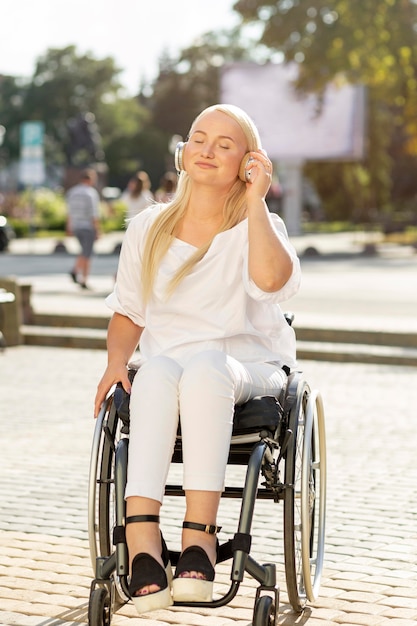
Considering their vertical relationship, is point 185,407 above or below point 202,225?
below

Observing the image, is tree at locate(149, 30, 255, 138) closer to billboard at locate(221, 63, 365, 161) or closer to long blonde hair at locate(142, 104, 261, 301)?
billboard at locate(221, 63, 365, 161)

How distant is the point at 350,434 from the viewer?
26.1 feet

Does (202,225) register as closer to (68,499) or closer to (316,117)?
(68,499)

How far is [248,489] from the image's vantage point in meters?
3.75

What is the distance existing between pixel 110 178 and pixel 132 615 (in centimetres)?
9691

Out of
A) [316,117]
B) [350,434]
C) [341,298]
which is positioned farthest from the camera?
[316,117]

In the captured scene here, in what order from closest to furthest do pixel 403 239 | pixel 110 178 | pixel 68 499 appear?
pixel 68 499, pixel 403 239, pixel 110 178

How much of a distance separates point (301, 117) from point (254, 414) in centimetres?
3624

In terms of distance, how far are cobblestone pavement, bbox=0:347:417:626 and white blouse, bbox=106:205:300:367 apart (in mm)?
861

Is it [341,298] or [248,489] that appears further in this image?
[341,298]

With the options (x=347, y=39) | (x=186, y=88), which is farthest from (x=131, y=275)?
(x=186, y=88)

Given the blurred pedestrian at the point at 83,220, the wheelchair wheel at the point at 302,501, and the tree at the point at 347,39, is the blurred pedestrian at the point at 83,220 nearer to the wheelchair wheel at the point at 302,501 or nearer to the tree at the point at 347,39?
the wheelchair wheel at the point at 302,501

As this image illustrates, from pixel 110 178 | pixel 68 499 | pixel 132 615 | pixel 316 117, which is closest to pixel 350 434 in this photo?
pixel 68 499

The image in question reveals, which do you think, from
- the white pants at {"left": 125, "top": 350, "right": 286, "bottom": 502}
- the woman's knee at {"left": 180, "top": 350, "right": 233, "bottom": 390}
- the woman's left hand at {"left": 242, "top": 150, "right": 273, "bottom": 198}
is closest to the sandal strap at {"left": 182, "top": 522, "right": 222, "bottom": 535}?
the white pants at {"left": 125, "top": 350, "right": 286, "bottom": 502}
